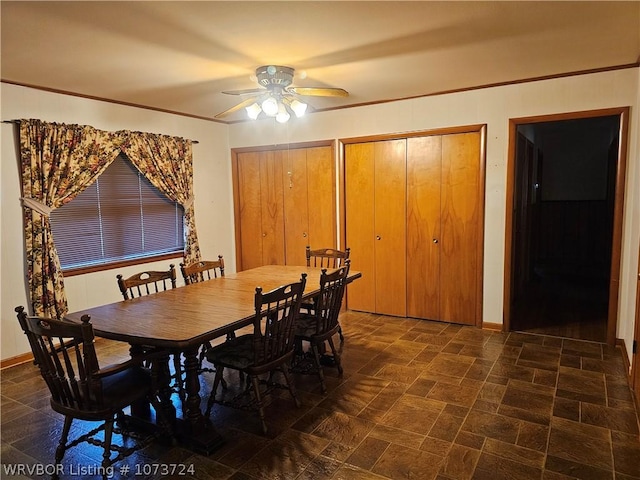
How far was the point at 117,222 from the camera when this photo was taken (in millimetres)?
4383

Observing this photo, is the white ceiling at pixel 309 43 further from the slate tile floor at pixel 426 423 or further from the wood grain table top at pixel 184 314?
the slate tile floor at pixel 426 423

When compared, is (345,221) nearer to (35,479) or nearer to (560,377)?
(560,377)

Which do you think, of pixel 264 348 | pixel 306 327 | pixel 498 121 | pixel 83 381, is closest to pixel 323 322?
pixel 306 327

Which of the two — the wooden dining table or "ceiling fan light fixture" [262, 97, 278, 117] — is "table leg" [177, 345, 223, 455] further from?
"ceiling fan light fixture" [262, 97, 278, 117]

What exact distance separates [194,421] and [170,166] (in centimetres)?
312

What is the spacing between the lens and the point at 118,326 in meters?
2.29

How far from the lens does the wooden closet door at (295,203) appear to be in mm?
5141

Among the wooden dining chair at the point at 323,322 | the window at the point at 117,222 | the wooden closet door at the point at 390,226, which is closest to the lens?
the wooden dining chair at the point at 323,322

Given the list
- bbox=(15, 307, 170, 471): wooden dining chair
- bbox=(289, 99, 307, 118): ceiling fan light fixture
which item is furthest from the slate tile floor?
bbox=(289, 99, 307, 118): ceiling fan light fixture

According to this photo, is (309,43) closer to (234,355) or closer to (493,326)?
(234,355)

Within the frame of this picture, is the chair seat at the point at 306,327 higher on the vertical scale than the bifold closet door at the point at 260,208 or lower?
lower

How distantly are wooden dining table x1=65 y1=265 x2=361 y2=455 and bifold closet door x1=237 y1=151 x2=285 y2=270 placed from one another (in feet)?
7.82

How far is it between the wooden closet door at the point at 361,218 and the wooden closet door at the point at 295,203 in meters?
0.55

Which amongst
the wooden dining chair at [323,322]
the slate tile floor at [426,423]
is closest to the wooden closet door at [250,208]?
the slate tile floor at [426,423]
